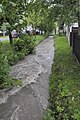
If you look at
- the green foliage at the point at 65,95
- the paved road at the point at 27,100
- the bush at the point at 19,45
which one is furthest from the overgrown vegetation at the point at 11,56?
the green foliage at the point at 65,95

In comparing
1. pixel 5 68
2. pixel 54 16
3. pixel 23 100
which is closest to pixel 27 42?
pixel 54 16

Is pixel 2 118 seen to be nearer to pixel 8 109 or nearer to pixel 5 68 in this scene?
pixel 8 109

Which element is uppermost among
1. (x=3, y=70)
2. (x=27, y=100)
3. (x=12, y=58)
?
(x=3, y=70)

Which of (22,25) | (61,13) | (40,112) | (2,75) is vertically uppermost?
(61,13)

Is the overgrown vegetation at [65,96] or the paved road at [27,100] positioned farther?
the paved road at [27,100]

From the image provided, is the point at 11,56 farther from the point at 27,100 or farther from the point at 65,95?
the point at 65,95

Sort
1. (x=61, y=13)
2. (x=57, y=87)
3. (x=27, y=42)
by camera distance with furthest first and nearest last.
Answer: (x=27, y=42)
(x=61, y=13)
(x=57, y=87)

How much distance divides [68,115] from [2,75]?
8.46 feet

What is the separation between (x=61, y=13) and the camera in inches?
359

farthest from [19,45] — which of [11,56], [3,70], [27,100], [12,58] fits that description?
[27,100]

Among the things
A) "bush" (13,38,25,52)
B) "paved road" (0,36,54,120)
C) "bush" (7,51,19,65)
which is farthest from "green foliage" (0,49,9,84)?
"bush" (13,38,25,52)

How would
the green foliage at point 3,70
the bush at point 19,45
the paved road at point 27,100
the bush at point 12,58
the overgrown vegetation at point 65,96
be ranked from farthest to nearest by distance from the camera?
the bush at point 19,45
the bush at point 12,58
the green foliage at point 3,70
the paved road at point 27,100
the overgrown vegetation at point 65,96

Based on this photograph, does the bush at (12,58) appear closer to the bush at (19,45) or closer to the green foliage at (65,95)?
the bush at (19,45)

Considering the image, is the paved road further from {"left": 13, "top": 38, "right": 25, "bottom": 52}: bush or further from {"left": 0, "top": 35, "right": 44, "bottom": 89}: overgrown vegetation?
{"left": 13, "top": 38, "right": 25, "bottom": 52}: bush
